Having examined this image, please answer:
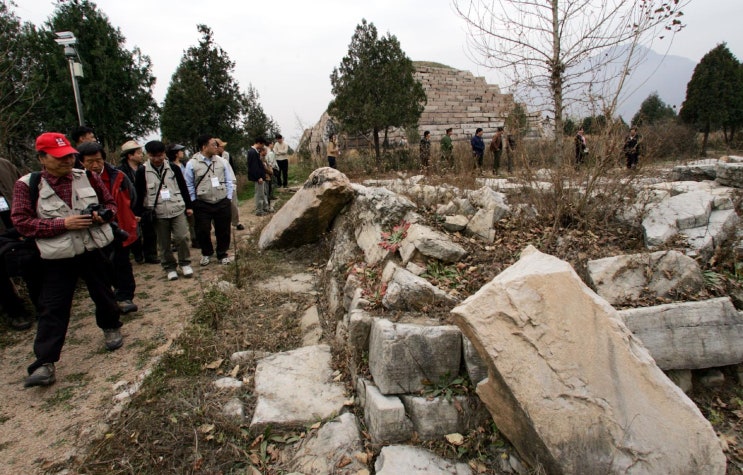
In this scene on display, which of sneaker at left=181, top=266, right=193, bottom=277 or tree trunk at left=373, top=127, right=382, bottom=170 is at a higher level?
tree trunk at left=373, top=127, right=382, bottom=170

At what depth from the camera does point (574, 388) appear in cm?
195

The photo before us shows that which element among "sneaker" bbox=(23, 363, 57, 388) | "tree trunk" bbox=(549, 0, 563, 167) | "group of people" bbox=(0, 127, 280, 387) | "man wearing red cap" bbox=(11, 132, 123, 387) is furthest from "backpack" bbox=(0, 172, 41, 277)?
"tree trunk" bbox=(549, 0, 563, 167)

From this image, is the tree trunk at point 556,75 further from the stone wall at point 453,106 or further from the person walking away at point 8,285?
the stone wall at point 453,106

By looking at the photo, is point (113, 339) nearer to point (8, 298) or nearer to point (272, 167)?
point (8, 298)

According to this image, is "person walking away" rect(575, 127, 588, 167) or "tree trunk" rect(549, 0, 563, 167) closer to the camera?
"person walking away" rect(575, 127, 588, 167)

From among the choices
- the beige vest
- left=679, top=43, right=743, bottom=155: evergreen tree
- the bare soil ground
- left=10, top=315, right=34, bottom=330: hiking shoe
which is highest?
left=679, top=43, right=743, bottom=155: evergreen tree

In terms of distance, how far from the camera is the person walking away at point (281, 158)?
10.1m

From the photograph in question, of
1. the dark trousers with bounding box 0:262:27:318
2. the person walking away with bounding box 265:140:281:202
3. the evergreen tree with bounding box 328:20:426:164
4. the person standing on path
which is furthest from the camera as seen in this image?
the evergreen tree with bounding box 328:20:426:164

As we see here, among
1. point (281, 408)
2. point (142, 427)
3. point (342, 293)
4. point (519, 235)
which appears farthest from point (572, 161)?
point (142, 427)

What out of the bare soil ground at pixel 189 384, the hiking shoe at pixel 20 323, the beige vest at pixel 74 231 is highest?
the beige vest at pixel 74 231

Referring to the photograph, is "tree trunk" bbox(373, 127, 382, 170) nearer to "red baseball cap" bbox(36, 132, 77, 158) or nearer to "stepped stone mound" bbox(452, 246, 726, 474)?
"red baseball cap" bbox(36, 132, 77, 158)

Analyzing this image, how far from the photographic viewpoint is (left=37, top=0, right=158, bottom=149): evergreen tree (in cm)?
1265

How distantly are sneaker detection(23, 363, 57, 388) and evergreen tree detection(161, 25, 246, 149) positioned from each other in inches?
410

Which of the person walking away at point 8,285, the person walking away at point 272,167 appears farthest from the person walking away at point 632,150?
the person walking away at point 272,167
